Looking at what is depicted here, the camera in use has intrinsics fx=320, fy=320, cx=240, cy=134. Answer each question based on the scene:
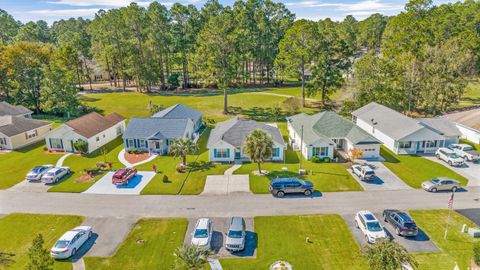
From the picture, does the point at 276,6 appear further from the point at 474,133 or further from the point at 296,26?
the point at 474,133

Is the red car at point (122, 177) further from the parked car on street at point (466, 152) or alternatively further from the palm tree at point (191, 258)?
the parked car on street at point (466, 152)

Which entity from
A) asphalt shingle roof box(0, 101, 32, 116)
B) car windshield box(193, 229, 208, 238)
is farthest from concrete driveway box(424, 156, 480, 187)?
asphalt shingle roof box(0, 101, 32, 116)

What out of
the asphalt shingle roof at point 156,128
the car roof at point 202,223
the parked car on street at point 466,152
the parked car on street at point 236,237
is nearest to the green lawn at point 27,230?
the car roof at point 202,223

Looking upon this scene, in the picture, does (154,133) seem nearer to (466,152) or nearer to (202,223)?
(202,223)

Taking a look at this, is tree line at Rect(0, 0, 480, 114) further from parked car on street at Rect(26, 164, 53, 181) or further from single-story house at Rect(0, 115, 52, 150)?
parked car on street at Rect(26, 164, 53, 181)

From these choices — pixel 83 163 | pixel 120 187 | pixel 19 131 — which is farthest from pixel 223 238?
pixel 19 131
